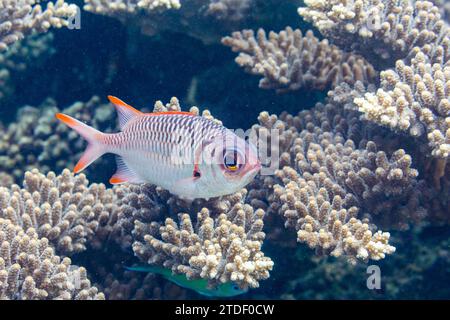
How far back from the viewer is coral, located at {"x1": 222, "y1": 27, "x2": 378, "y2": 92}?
15.6 feet

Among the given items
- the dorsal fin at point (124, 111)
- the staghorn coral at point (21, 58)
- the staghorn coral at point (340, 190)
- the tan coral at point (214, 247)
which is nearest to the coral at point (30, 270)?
the tan coral at point (214, 247)

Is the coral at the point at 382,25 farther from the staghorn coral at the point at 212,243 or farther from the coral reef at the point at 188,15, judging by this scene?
the staghorn coral at the point at 212,243

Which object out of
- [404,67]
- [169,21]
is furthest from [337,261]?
[169,21]

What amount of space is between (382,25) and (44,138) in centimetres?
416

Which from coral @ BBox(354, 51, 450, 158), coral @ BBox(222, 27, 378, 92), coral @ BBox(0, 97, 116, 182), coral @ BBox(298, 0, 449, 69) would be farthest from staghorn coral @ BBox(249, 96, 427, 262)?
coral @ BBox(0, 97, 116, 182)

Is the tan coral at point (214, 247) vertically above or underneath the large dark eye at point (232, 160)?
underneath

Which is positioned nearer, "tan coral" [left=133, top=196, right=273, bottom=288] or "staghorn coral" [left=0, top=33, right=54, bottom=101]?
"tan coral" [left=133, top=196, right=273, bottom=288]

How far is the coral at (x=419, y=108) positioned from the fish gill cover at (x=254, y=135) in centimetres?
1

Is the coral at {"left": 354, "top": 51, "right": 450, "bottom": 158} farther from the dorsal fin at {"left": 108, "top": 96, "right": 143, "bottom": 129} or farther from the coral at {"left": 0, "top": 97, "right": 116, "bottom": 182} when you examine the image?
the coral at {"left": 0, "top": 97, "right": 116, "bottom": 182}

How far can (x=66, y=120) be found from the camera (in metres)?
Result: 3.15

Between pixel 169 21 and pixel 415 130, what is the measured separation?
302cm

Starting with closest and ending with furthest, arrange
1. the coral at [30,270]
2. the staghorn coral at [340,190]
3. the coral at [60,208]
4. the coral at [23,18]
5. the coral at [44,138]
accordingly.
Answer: the coral at [30,270] → the staghorn coral at [340,190] → the coral at [60,208] → the coral at [23,18] → the coral at [44,138]

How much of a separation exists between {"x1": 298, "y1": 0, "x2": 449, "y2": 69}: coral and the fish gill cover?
17mm

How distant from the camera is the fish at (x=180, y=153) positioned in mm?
2773
